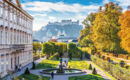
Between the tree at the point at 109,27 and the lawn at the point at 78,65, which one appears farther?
the tree at the point at 109,27

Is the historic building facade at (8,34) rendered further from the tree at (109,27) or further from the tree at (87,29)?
the tree at (87,29)

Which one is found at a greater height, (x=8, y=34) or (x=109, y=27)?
(x=109, y=27)

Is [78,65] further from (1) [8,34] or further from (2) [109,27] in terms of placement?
(1) [8,34]

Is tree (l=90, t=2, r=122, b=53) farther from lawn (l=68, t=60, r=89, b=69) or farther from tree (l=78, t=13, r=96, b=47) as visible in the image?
tree (l=78, t=13, r=96, b=47)

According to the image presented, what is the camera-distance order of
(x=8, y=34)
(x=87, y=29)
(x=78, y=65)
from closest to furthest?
(x=8, y=34) → (x=78, y=65) → (x=87, y=29)

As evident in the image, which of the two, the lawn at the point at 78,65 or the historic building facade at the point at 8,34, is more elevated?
the historic building facade at the point at 8,34

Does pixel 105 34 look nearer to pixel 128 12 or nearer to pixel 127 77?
pixel 128 12

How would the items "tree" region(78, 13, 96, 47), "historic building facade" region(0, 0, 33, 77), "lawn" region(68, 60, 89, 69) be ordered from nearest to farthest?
1. "historic building facade" region(0, 0, 33, 77)
2. "lawn" region(68, 60, 89, 69)
3. "tree" region(78, 13, 96, 47)

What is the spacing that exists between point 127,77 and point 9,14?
70.6ft

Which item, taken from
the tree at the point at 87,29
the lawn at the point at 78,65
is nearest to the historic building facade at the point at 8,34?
the lawn at the point at 78,65

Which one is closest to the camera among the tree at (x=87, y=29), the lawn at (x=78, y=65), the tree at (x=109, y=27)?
the lawn at (x=78, y=65)

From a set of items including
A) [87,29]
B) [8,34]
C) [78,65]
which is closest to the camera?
[8,34]

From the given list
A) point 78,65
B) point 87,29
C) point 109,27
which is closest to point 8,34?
point 78,65

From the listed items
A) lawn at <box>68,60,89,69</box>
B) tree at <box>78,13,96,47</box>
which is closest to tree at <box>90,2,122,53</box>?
lawn at <box>68,60,89,69</box>
